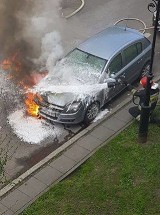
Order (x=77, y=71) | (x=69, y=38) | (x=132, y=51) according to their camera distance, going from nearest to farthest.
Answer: (x=77, y=71) < (x=132, y=51) < (x=69, y=38)

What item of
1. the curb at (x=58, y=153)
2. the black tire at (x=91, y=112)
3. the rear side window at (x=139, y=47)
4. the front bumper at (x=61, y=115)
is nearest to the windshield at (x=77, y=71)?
the black tire at (x=91, y=112)

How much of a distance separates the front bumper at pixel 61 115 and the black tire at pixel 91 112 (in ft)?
0.61

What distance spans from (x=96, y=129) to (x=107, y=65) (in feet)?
6.32

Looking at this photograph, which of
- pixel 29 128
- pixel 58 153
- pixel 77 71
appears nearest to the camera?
pixel 58 153

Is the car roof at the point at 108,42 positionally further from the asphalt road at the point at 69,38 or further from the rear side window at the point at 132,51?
the asphalt road at the point at 69,38

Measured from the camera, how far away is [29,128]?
38.2 ft

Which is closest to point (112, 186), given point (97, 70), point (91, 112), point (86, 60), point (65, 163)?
point (65, 163)

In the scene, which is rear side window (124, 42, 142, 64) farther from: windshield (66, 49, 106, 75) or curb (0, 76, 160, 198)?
curb (0, 76, 160, 198)

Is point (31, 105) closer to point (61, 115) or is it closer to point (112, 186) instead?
point (61, 115)

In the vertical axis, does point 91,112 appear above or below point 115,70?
below

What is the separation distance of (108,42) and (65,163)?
168 inches

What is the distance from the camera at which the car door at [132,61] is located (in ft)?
41.3

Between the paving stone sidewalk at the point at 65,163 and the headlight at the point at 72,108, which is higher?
the headlight at the point at 72,108

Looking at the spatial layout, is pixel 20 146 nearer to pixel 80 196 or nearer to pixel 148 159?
pixel 80 196
